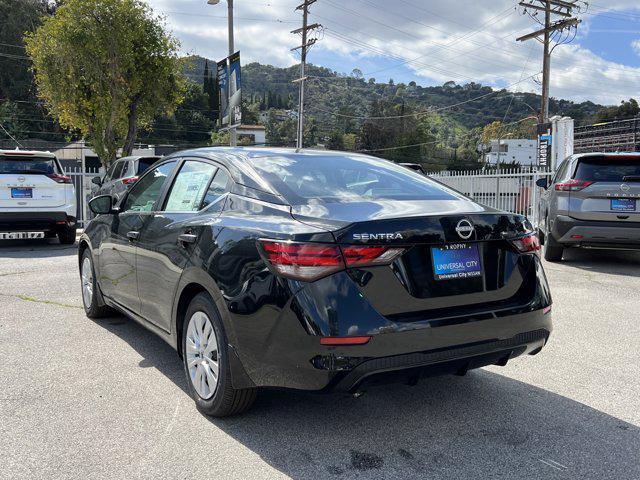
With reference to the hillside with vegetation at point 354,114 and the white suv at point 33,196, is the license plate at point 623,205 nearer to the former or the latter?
the white suv at point 33,196

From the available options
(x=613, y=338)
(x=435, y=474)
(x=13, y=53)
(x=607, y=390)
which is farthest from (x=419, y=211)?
(x=13, y=53)

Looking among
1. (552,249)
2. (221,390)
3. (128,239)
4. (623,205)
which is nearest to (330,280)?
(221,390)

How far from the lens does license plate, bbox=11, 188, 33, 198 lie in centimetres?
1098

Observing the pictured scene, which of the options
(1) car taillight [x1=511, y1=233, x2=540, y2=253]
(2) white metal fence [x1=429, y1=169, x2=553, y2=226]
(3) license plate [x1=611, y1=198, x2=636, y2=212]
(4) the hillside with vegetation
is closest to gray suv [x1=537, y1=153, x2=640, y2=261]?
(3) license plate [x1=611, y1=198, x2=636, y2=212]

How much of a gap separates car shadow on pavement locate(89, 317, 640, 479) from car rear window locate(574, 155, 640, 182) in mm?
5775

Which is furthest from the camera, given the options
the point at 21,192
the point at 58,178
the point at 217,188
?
the point at 58,178

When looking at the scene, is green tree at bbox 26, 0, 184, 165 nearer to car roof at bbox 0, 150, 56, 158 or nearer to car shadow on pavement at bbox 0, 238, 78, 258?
car shadow on pavement at bbox 0, 238, 78, 258

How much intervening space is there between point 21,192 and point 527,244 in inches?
405

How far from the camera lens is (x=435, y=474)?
9.29 ft

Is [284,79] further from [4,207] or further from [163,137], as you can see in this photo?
[4,207]

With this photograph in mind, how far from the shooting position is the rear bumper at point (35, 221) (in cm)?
1096

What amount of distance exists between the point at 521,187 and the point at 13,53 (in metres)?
69.9

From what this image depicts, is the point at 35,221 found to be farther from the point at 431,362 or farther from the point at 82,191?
the point at 431,362

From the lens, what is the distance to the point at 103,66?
18000mm
